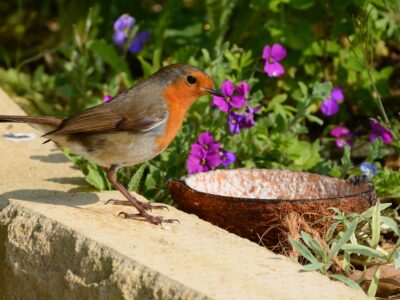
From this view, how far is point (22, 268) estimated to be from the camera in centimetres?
345

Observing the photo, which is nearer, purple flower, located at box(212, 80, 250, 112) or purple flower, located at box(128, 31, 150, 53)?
purple flower, located at box(212, 80, 250, 112)

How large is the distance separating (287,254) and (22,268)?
1.12 metres

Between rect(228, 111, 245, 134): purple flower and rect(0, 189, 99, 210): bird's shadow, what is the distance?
94cm

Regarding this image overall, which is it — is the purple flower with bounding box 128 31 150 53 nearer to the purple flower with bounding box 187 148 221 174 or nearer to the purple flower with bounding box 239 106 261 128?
the purple flower with bounding box 239 106 261 128

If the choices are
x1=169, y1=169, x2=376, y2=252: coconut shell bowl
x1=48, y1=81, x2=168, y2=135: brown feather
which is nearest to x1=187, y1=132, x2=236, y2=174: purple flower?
x1=169, y1=169, x2=376, y2=252: coconut shell bowl

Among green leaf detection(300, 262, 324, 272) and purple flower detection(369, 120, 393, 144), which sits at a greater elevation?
green leaf detection(300, 262, 324, 272)

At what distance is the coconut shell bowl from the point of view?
12.1ft

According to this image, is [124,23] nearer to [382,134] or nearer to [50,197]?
[382,134]

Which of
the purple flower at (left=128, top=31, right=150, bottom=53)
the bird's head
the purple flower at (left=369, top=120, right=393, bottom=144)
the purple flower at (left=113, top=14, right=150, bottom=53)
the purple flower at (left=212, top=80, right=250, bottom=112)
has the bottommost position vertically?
the purple flower at (left=369, top=120, right=393, bottom=144)

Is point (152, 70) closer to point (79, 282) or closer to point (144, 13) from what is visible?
point (144, 13)

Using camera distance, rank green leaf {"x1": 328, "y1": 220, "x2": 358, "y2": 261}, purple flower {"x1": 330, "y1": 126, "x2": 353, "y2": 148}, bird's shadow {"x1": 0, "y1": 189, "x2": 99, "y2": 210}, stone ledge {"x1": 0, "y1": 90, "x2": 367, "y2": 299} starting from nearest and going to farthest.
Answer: stone ledge {"x1": 0, "y1": 90, "x2": 367, "y2": 299} < green leaf {"x1": 328, "y1": 220, "x2": 358, "y2": 261} < bird's shadow {"x1": 0, "y1": 189, "x2": 99, "y2": 210} < purple flower {"x1": 330, "y1": 126, "x2": 353, "y2": 148}

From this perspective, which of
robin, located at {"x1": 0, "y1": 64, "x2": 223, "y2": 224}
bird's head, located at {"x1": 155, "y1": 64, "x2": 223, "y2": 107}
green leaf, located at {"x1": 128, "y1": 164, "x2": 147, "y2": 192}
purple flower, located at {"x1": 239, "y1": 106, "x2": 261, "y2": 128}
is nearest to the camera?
robin, located at {"x1": 0, "y1": 64, "x2": 223, "y2": 224}

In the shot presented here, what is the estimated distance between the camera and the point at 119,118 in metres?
3.97

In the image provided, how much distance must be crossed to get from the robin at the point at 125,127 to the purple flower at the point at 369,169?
1.06 meters
